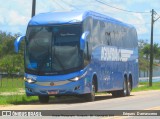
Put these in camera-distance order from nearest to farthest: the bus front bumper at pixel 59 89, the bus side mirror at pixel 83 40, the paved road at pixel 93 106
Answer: the paved road at pixel 93 106, the bus side mirror at pixel 83 40, the bus front bumper at pixel 59 89

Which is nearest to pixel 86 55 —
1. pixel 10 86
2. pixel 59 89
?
pixel 59 89

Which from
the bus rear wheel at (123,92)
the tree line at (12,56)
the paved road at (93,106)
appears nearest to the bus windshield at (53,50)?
the paved road at (93,106)

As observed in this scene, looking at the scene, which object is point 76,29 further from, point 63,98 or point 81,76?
point 63,98

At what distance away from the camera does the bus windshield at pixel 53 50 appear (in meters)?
22.4

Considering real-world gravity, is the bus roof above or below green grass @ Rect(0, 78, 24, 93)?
above

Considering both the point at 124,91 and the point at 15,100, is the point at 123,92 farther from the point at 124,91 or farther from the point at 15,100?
the point at 15,100

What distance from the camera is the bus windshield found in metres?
22.4

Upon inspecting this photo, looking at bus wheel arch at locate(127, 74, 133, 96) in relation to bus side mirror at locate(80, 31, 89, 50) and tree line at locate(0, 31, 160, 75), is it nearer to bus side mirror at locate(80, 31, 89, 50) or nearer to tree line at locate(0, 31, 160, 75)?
bus side mirror at locate(80, 31, 89, 50)

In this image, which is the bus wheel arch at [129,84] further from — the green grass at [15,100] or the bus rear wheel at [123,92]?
the green grass at [15,100]

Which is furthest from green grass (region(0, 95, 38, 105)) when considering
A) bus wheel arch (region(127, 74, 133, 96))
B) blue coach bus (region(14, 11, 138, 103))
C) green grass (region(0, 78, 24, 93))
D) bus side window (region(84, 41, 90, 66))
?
green grass (region(0, 78, 24, 93))

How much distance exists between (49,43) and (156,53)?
95485 mm

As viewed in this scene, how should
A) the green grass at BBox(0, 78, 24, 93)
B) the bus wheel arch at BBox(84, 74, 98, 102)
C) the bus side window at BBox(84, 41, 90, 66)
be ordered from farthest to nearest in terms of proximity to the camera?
the green grass at BBox(0, 78, 24, 93) → the bus wheel arch at BBox(84, 74, 98, 102) → the bus side window at BBox(84, 41, 90, 66)

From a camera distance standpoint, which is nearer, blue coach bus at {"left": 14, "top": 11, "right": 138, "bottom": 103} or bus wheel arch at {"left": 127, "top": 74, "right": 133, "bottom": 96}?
blue coach bus at {"left": 14, "top": 11, "right": 138, "bottom": 103}

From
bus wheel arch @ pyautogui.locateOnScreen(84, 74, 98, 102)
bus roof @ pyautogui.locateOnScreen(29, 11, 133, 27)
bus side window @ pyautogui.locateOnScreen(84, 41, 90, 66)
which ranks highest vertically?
bus roof @ pyautogui.locateOnScreen(29, 11, 133, 27)
